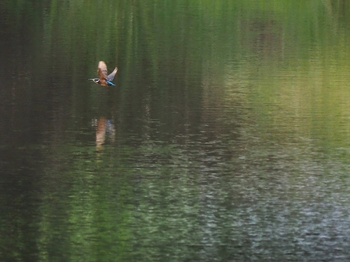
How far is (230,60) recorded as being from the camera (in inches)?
1532

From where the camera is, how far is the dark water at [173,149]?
1728 centimetres

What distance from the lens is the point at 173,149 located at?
2359 centimetres

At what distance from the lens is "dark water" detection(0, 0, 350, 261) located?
1728cm

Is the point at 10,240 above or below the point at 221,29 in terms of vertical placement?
below

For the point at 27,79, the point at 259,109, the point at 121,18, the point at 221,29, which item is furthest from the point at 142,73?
the point at 121,18

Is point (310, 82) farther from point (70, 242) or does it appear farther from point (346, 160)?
point (70, 242)

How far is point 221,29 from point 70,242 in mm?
33165

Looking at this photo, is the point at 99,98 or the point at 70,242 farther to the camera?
the point at 99,98

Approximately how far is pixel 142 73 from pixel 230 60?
17.4ft

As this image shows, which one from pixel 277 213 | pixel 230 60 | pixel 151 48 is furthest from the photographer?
pixel 151 48

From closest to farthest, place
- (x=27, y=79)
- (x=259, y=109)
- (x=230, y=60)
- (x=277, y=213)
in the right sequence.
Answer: (x=277, y=213), (x=259, y=109), (x=27, y=79), (x=230, y=60)

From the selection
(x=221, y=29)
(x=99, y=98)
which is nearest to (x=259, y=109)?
(x=99, y=98)

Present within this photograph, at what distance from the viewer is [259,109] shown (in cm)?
2897

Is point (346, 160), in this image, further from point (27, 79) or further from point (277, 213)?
point (27, 79)
